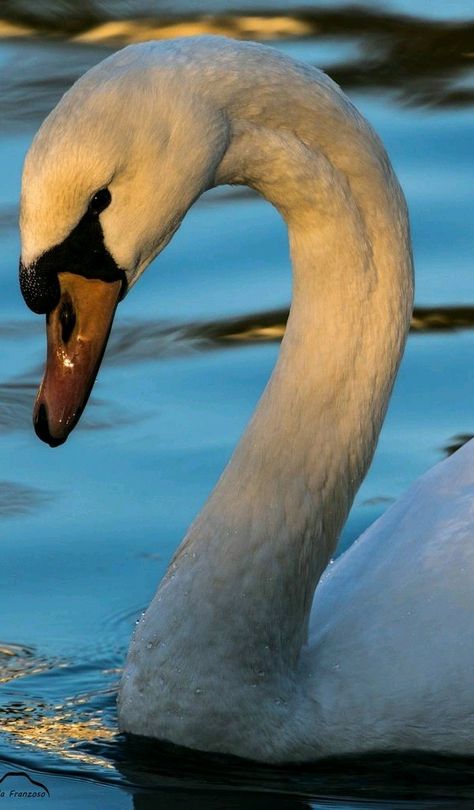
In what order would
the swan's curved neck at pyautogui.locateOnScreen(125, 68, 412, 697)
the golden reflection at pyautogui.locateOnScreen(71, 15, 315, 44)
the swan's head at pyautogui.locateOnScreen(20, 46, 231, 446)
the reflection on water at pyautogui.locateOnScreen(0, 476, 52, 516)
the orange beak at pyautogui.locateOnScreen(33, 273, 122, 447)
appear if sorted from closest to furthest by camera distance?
the swan's head at pyautogui.locateOnScreen(20, 46, 231, 446)
the orange beak at pyautogui.locateOnScreen(33, 273, 122, 447)
the swan's curved neck at pyautogui.locateOnScreen(125, 68, 412, 697)
the reflection on water at pyautogui.locateOnScreen(0, 476, 52, 516)
the golden reflection at pyautogui.locateOnScreen(71, 15, 315, 44)

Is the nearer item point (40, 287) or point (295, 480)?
point (40, 287)

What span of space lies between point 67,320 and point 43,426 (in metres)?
0.24

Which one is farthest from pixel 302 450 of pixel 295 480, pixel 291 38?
pixel 291 38

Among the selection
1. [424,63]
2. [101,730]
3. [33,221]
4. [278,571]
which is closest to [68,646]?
[101,730]

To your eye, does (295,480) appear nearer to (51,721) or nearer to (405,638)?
(405,638)

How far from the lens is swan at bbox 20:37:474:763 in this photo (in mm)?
4414

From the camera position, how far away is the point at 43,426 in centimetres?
460

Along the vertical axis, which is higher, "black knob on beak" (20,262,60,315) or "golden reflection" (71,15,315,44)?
"black knob on beak" (20,262,60,315)

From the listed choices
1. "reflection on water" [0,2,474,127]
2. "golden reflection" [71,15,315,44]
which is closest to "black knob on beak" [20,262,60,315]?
"reflection on water" [0,2,474,127]

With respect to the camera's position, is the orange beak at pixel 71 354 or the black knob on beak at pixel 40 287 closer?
the black knob on beak at pixel 40 287

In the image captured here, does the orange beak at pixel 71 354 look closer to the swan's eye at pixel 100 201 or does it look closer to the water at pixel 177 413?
the swan's eye at pixel 100 201

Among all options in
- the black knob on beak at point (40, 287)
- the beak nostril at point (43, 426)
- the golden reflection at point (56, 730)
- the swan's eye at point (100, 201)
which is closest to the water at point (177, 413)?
the golden reflection at point (56, 730)

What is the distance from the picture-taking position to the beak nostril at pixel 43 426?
459 cm

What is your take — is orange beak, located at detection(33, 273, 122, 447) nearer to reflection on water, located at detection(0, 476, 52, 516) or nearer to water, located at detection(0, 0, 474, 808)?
water, located at detection(0, 0, 474, 808)
